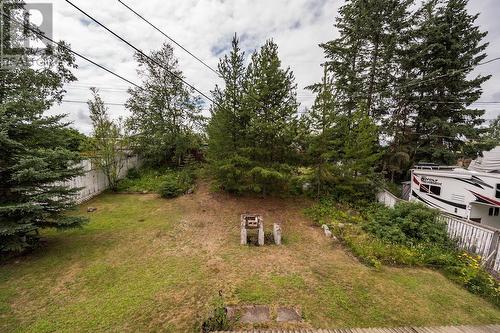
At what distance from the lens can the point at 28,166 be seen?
6039 mm

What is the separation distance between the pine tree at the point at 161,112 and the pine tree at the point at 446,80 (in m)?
14.7

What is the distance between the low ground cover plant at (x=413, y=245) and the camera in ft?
18.4

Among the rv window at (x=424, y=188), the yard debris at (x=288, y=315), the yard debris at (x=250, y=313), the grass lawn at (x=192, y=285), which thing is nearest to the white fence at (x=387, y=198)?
the rv window at (x=424, y=188)

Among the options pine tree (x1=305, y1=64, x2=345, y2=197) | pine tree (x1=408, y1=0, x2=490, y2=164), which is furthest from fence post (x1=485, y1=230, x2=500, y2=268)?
pine tree (x1=408, y1=0, x2=490, y2=164)

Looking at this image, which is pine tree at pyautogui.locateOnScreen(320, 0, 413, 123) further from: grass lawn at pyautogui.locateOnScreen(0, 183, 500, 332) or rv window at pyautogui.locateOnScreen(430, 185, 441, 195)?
grass lawn at pyautogui.locateOnScreen(0, 183, 500, 332)

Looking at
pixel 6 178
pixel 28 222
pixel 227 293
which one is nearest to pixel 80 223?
pixel 28 222

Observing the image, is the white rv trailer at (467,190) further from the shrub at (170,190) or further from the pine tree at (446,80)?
the shrub at (170,190)

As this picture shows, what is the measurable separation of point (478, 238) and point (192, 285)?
814 cm

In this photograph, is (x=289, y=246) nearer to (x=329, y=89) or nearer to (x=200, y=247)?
(x=200, y=247)

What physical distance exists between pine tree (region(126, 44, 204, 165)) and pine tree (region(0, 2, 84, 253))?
362 inches

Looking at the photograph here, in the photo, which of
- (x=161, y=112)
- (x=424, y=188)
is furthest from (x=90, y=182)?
(x=424, y=188)

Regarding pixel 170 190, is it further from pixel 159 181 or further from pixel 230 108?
pixel 230 108

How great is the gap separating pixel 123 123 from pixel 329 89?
1255 centimetres

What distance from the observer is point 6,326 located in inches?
160
